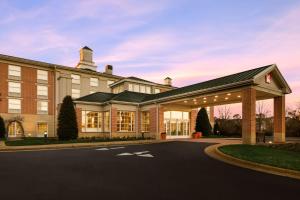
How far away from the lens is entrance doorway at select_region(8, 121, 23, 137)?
3472 cm

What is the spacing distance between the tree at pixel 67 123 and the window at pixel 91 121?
11.4 feet

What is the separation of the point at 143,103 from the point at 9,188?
24289 mm

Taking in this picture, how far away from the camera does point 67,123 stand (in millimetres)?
25516

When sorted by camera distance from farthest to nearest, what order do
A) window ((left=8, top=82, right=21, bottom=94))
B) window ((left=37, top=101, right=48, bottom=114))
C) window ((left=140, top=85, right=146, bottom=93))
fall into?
window ((left=140, top=85, right=146, bottom=93)) < window ((left=37, top=101, right=48, bottom=114)) < window ((left=8, top=82, right=21, bottom=94))

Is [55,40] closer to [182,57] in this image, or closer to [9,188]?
[182,57]

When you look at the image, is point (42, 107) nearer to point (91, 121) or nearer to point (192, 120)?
point (91, 121)

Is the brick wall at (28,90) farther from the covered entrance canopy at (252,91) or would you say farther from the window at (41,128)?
the covered entrance canopy at (252,91)

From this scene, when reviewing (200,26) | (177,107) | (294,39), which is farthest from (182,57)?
(294,39)

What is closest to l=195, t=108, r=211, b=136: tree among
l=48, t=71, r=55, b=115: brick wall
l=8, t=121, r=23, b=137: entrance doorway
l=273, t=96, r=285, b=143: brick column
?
l=273, t=96, r=285, b=143: brick column

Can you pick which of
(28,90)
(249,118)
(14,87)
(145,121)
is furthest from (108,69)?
(249,118)

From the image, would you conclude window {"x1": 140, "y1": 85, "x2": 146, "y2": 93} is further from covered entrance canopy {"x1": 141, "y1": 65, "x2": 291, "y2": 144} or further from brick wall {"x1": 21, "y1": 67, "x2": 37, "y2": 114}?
brick wall {"x1": 21, "y1": 67, "x2": 37, "y2": 114}

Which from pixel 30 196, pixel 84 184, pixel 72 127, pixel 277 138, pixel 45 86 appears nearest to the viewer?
pixel 30 196

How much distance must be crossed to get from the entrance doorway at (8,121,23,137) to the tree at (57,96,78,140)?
1339 centimetres

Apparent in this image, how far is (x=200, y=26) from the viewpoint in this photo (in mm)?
22391
